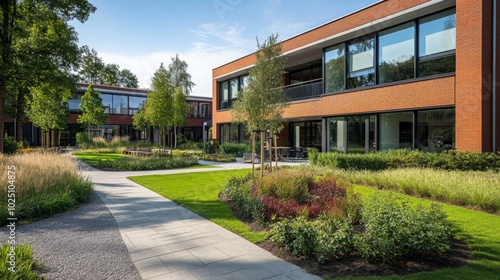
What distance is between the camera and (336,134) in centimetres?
1817

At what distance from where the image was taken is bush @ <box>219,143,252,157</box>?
24.2m

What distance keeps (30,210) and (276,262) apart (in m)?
5.52

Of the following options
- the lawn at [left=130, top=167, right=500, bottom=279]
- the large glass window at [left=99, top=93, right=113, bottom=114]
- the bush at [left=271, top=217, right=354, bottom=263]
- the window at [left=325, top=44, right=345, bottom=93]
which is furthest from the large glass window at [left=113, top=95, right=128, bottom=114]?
the bush at [left=271, top=217, right=354, bottom=263]

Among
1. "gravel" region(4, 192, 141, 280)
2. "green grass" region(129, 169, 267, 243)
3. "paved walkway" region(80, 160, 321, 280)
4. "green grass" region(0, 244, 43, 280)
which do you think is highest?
"green grass" region(0, 244, 43, 280)

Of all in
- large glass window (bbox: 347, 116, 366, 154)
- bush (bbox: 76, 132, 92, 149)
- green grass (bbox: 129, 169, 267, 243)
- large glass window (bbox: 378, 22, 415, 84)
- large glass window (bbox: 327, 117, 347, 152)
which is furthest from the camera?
bush (bbox: 76, 132, 92, 149)

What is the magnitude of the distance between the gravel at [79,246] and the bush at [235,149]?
683 inches

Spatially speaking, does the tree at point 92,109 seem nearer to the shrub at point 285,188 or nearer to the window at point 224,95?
the window at point 224,95

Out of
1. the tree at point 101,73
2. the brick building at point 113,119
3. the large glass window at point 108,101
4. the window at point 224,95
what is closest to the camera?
the window at point 224,95

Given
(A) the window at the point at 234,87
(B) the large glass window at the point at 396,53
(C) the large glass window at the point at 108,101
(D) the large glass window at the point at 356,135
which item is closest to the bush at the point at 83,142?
(C) the large glass window at the point at 108,101

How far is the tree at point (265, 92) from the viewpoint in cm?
1405

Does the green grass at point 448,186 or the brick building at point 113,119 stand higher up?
the brick building at point 113,119

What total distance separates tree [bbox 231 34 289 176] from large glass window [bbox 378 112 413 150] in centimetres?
530

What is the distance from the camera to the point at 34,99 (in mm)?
25125

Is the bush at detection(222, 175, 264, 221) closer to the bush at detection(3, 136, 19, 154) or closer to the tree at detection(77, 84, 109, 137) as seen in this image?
the bush at detection(3, 136, 19, 154)
